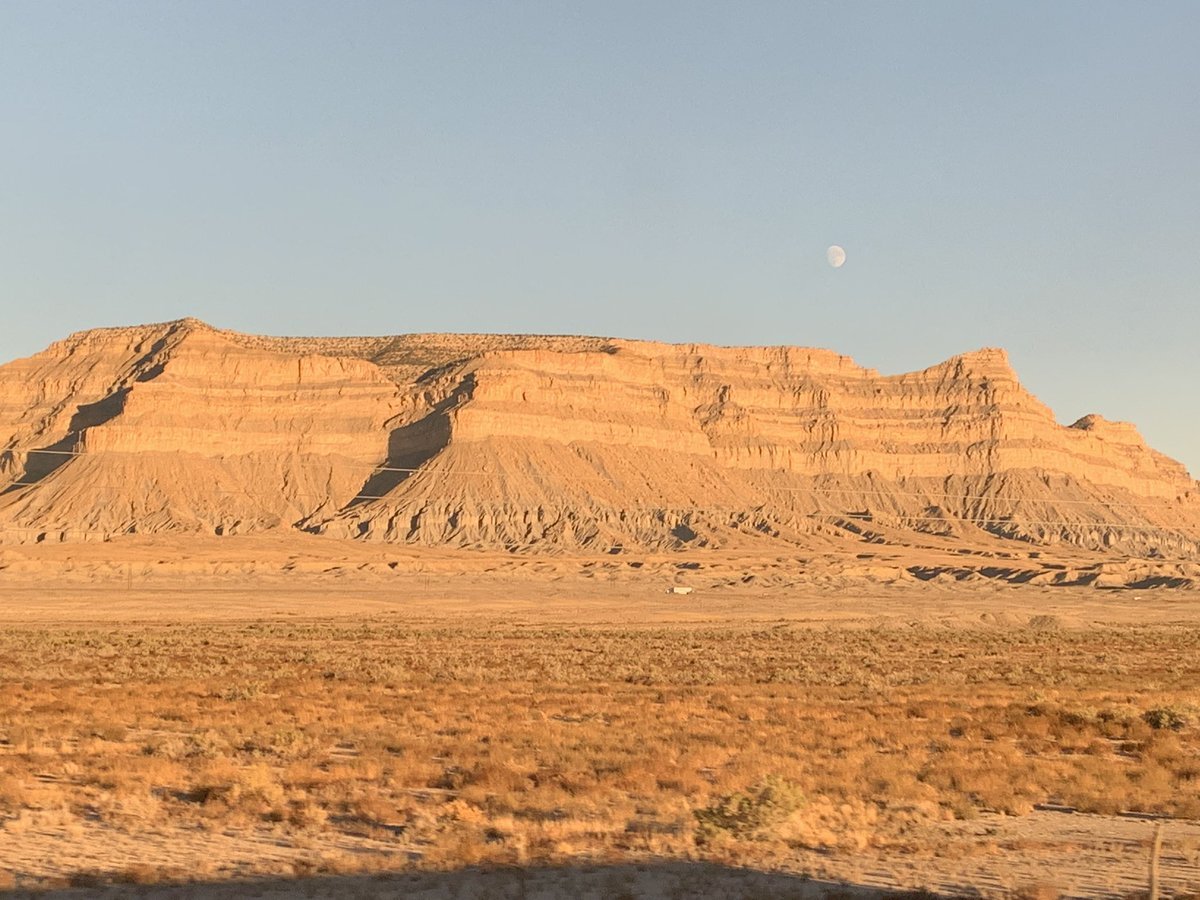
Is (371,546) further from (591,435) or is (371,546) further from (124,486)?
(591,435)

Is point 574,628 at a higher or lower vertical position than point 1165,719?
lower

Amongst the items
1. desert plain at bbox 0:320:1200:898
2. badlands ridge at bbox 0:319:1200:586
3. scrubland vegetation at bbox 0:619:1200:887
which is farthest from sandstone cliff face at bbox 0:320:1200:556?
scrubland vegetation at bbox 0:619:1200:887

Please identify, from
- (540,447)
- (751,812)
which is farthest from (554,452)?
(751,812)

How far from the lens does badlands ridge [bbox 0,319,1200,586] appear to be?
419 ft

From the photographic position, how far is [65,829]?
46.5 ft

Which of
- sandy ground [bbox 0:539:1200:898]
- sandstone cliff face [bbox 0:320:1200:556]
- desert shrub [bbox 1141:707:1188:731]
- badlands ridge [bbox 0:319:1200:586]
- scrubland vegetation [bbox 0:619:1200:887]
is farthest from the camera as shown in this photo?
sandstone cliff face [bbox 0:320:1200:556]

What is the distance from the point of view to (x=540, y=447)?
142 m

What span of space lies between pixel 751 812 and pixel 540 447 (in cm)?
12796

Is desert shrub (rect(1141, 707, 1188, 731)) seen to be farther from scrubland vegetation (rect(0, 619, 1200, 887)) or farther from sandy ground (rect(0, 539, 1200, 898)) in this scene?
sandy ground (rect(0, 539, 1200, 898))

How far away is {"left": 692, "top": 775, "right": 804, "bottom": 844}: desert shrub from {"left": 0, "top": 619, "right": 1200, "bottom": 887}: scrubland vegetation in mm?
32

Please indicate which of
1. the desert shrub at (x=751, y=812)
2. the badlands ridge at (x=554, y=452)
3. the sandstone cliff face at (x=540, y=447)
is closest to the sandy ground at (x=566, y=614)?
the desert shrub at (x=751, y=812)

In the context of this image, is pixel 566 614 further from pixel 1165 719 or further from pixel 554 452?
pixel 554 452

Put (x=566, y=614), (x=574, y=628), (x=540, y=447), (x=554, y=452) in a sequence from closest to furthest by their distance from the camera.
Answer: (x=574, y=628) < (x=566, y=614) < (x=540, y=447) < (x=554, y=452)

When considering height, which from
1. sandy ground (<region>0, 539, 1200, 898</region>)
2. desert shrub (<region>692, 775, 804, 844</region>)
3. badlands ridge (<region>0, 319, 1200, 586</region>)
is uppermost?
badlands ridge (<region>0, 319, 1200, 586</region>)
